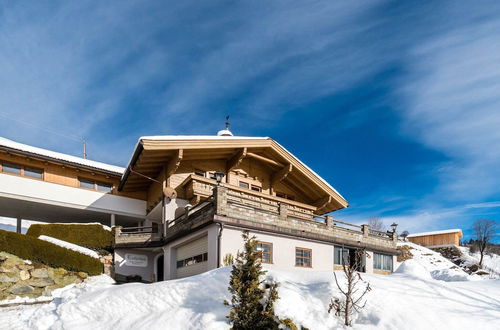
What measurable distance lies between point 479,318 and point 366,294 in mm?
2440

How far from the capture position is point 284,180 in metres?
26.1

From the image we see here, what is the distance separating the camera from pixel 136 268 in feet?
75.9

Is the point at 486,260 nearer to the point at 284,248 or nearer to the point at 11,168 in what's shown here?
the point at 284,248

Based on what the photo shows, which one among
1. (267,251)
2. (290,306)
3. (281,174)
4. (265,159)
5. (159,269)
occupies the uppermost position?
(265,159)

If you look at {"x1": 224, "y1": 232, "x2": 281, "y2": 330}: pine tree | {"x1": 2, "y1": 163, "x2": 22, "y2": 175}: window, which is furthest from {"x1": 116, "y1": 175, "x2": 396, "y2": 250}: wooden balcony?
{"x1": 2, "y1": 163, "x2": 22, "y2": 175}: window

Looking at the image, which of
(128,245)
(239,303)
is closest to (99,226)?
(128,245)

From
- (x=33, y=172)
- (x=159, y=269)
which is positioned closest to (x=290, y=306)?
(x=159, y=269)

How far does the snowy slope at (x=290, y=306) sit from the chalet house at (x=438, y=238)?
38192 mm

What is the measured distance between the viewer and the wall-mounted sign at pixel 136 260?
23.0 m

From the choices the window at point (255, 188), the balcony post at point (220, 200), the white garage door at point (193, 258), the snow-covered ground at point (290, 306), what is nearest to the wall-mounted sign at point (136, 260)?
the white garage door at point (193, 258)

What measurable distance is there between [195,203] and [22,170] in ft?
39.7

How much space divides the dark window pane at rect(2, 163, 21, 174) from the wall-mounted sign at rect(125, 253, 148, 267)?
8.79m

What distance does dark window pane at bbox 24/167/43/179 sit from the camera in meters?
24.2

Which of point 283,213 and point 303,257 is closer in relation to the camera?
point 283,213
